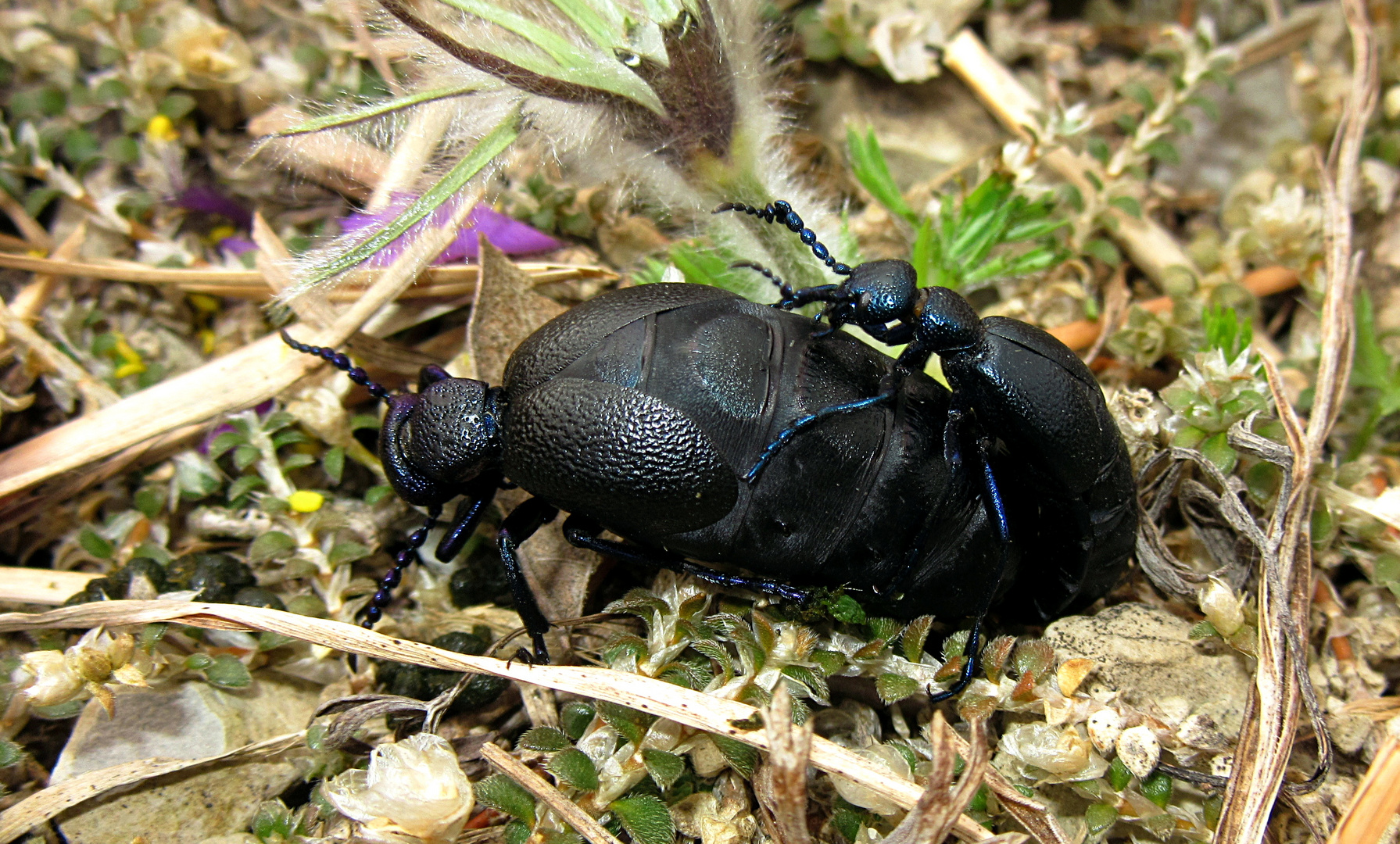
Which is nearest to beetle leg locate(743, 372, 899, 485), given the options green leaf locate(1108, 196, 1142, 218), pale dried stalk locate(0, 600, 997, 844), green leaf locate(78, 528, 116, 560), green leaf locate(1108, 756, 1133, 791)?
pale dried stalk locate(0, 600, 997, 844)

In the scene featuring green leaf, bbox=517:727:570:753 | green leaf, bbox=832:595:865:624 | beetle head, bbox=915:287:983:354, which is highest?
A: beetle head, bbox=915:287:983:354

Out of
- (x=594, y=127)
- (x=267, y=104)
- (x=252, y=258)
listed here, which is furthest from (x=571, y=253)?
(x=267, y=104)

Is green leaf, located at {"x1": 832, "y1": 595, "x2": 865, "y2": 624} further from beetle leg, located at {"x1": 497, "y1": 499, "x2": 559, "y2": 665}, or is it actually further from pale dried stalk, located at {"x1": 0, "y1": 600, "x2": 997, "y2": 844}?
beetle leg, located at {"x1": 497, "y1": 499, "x2": 559, "y2": 665}

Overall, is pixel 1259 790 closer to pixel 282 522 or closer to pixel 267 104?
pixel 282 522

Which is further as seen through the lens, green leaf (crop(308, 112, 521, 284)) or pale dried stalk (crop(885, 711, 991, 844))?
green leaf (crop(308, 112, 521, 284))

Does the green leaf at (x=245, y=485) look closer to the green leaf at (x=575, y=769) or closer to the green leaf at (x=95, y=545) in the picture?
the green leaf at (x=95, y=545)

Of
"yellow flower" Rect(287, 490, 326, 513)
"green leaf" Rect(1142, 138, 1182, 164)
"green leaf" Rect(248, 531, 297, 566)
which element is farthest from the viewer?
"green leaf" Rect(1142, 138, 1182, 164)

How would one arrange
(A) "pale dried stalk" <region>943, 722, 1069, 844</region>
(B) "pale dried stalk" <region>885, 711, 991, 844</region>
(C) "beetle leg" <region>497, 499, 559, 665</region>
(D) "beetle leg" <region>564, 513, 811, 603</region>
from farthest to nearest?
(C) "beetle leg" <region>497, 499, 559, 665</region> → (D) "beetle leg" <region>564, 513, 811, 603</region> → (A) "pale dried stalk" <region>943, 722, 1069, 844</region> → (B) "pale dried stalk" <region>885, 711, 991, 844</region>
